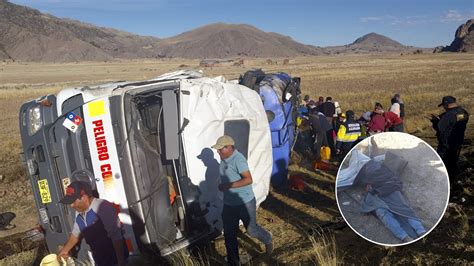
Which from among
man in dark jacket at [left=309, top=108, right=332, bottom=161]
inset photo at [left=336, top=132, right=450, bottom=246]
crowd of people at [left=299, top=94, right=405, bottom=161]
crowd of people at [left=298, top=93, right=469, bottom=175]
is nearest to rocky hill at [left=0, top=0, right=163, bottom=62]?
crowd of people at [left=299, top=94, right=405, bottom=161]

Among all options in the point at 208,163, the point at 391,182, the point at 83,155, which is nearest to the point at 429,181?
the point at 391,182

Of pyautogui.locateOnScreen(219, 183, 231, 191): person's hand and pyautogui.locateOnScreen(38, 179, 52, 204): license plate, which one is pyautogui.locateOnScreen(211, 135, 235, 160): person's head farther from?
pyautogui.locateOnScreen(38, 179, 52, 204): license plate

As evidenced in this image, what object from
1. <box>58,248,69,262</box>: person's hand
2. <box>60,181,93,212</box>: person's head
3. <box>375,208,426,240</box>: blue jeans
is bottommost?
<box>375,208,426,240</box>: blue jeans

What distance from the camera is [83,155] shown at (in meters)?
4.80

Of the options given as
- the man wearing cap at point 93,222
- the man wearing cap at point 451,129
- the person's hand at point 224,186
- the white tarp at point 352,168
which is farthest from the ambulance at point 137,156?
the man wearing cap at point 451,129

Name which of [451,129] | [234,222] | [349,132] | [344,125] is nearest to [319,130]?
[344,125]

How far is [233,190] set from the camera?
4891mm

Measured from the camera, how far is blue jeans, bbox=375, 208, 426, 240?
417cm

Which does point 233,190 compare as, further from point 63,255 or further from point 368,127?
point 368,127

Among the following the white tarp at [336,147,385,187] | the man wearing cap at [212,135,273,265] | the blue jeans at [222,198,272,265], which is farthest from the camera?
the blue jeans at [222,198,272,265]

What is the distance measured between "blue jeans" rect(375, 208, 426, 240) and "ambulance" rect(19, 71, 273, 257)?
2.02 m

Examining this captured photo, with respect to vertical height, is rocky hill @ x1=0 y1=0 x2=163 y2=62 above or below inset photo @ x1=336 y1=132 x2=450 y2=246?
above

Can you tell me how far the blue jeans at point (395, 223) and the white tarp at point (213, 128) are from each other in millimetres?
2005

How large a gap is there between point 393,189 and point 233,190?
1707 mm
